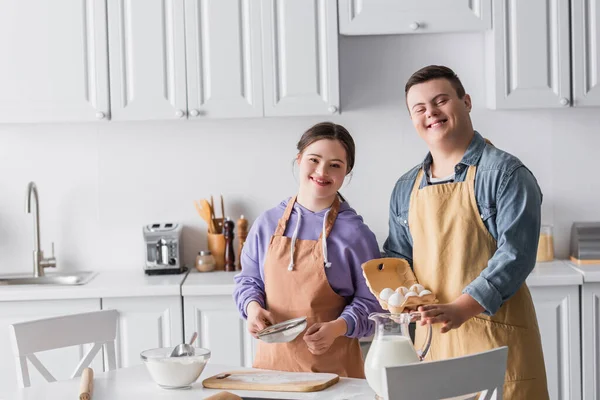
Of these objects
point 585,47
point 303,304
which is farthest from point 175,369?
point 585,47

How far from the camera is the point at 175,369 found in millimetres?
2004

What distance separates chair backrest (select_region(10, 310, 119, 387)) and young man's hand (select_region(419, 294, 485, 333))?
0.95 m

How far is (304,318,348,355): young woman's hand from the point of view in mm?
2178

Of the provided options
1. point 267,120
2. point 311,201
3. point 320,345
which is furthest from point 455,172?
point 267,120

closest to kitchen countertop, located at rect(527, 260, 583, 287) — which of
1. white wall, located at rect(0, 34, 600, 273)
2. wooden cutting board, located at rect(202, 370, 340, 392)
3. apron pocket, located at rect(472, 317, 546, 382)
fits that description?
white wall, located at rect(0, 34, 600, 273)

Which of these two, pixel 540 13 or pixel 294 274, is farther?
pixel 540 13

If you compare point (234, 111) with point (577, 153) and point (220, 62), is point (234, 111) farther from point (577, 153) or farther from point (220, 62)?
point (577, 153)

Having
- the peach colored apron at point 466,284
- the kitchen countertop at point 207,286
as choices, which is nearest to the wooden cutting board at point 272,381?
the peach colored apron at point 466,284

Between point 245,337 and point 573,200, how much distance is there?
1571 millimetres

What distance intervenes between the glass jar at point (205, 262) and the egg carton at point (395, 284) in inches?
57.6

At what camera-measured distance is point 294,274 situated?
2.38 m

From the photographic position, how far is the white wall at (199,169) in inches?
150

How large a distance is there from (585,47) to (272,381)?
2117 mm

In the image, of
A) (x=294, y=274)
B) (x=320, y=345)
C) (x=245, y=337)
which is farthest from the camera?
(x=245, y=337)
